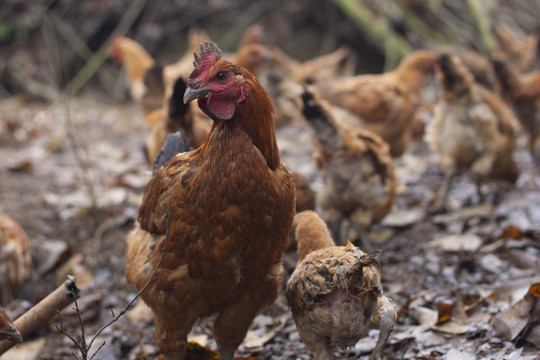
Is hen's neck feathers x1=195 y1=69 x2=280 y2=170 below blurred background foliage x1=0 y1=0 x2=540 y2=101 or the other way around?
below

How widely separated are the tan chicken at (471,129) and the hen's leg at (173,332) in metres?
3.33

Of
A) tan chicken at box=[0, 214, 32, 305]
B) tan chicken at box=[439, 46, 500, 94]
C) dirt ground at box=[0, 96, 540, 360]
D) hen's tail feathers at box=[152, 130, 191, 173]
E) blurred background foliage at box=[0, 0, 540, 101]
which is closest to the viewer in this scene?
dirt ground at box=[0, 96, 540, 360]

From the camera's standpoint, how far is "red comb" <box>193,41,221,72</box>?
8.30 ft

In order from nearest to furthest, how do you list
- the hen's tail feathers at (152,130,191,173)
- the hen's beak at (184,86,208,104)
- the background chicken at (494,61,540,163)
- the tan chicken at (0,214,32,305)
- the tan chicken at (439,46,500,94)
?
1. the hen's beak at (184,86,208,104)
2. the hen's tail feathers at (152,130,191,173)
3. the tan chicken at (0,214,32,305)
4. the background chicken at (494,61,540,163)
5. the tan chicken at (439,46,500,94)

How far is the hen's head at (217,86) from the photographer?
2.46m

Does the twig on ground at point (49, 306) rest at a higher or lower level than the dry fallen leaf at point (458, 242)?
higher

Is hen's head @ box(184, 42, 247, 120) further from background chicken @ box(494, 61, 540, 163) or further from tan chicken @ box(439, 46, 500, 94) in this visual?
tan chicken @ box(439, 46, 500, 94)

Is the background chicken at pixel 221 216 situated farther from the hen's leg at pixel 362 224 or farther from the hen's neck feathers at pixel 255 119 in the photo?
the hen's leg at pixel 362 224

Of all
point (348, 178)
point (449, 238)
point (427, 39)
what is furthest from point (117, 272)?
point (427, 39)

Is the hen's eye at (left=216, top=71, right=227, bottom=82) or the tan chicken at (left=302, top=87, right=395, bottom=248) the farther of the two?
the tan chicken at (left=302, top=87, right=395, bottom=248)

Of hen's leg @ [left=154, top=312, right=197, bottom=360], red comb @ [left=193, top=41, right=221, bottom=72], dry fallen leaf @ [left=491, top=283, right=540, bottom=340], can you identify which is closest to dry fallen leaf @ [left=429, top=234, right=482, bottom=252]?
dry fallen leaf @ [left=491, top=283, right=540, bottom=340]

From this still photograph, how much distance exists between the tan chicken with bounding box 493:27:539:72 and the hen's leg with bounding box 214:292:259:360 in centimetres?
702

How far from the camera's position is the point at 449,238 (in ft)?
14.6

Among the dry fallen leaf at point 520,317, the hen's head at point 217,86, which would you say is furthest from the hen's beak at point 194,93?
the dry fallen leaf at point 520,317
